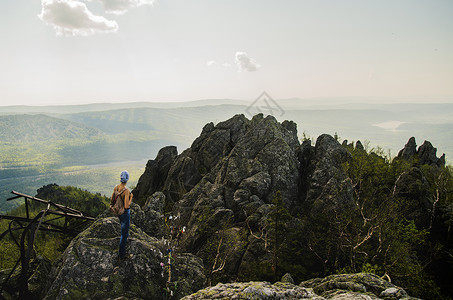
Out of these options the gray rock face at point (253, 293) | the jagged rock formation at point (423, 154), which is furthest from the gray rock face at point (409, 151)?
the gray rock face at point (253, 293)

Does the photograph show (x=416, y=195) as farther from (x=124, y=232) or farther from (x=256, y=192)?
(x=124, y=232)

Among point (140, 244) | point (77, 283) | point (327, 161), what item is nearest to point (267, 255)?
point (327, 161)

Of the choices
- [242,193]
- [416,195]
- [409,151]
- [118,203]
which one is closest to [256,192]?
[242,193]

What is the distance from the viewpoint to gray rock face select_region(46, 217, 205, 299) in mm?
11141

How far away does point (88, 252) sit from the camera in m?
12.0

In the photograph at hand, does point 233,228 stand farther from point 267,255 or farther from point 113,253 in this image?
point 113,253

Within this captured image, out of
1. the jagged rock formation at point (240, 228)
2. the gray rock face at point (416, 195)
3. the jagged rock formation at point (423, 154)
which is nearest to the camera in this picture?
the jagged rock formation at point (240, 228)

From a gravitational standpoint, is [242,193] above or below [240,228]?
above

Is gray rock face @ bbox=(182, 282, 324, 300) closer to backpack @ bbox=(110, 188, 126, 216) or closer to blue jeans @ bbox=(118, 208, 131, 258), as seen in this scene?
blue jeans @ bbox=(118, 208, 131, 258)

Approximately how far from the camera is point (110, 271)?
11.8m

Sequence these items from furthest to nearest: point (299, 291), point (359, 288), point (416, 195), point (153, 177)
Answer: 1. point (153, 177)
2. point (416, 195)
3. point (359, 288)
4. point (299, 291)

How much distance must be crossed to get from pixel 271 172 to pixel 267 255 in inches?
577

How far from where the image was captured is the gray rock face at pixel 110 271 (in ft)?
36.6

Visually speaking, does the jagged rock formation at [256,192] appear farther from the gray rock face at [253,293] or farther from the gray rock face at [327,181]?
the gray rock face at [253,293]
